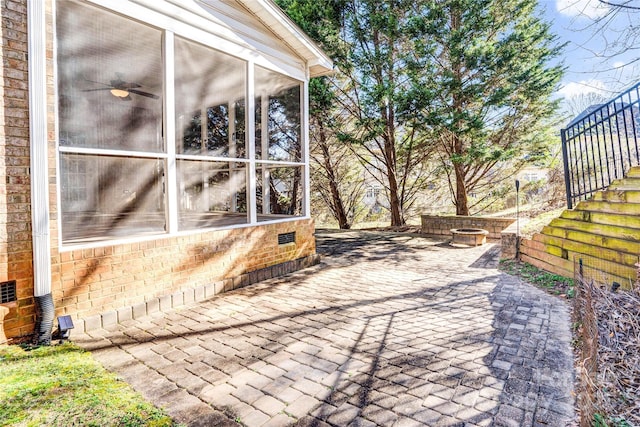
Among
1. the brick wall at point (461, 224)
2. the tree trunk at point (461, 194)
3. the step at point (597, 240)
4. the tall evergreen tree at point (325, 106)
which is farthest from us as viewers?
the tree trunk at point (461, 194)

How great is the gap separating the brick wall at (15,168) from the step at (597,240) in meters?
6.37

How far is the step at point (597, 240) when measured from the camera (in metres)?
4.03

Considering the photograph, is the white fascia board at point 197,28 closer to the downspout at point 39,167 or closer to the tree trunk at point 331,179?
the downspout at point 39,167

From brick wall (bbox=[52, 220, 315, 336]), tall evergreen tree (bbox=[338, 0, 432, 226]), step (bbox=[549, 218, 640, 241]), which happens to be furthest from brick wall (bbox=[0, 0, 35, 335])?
tall evergreen tree (bbox=[338, 0, 432, 226])

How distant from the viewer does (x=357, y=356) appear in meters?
2.90

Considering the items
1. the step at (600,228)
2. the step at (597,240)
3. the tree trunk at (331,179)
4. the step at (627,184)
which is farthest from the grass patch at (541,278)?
the tree trunk at (331,179)

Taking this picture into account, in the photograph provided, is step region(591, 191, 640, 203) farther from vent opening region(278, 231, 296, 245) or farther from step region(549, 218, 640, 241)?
vent opening region(278, 231, 296, 245)

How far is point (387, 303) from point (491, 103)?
25.0 ft

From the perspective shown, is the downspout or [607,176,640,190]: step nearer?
the downspout

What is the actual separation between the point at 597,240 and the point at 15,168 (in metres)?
6.67

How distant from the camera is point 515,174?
1138 cm

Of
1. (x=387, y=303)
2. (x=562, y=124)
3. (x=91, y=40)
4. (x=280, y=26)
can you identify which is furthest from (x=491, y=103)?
(x=91, y=40)

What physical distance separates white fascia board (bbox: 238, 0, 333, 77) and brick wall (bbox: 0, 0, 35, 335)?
9.64 feet

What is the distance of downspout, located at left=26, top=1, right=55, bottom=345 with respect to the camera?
306 centimetres
